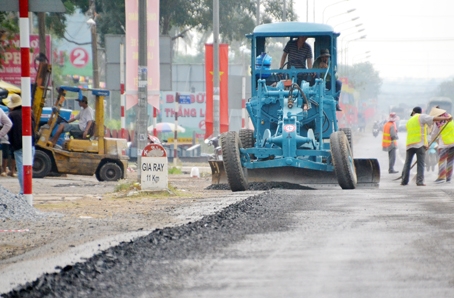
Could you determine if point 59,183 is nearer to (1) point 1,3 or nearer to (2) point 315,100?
(2) point 315,100

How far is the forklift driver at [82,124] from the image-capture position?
24.7m

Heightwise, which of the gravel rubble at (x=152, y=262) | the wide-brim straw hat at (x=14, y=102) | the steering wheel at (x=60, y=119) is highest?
the wide-brim straw hat at (x=14, y=102)

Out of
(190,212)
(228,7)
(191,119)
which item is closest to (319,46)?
(190,212)

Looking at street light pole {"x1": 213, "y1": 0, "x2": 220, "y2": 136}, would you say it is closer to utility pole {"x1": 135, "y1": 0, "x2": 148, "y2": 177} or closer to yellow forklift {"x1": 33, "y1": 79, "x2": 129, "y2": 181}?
yellow forklift {"x1": 33, "y1": 79, "x2": 129, "y2": 181}

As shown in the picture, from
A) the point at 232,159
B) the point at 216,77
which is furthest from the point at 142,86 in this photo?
the point at 216,77

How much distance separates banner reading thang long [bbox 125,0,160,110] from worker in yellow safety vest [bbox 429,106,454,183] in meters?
6.48

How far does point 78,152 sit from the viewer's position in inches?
977

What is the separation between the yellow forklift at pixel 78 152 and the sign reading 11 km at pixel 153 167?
7.43m

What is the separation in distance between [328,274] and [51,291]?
76.4 inches

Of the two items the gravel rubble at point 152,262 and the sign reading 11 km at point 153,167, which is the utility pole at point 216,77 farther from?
the gravel rubble at point 152,262

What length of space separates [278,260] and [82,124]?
17.9m

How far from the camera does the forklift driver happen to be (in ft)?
81.1

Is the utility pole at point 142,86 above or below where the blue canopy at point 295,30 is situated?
below

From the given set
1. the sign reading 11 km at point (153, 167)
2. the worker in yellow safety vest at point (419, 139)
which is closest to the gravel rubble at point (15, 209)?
the sign reading 11 km at point (153, 167)
